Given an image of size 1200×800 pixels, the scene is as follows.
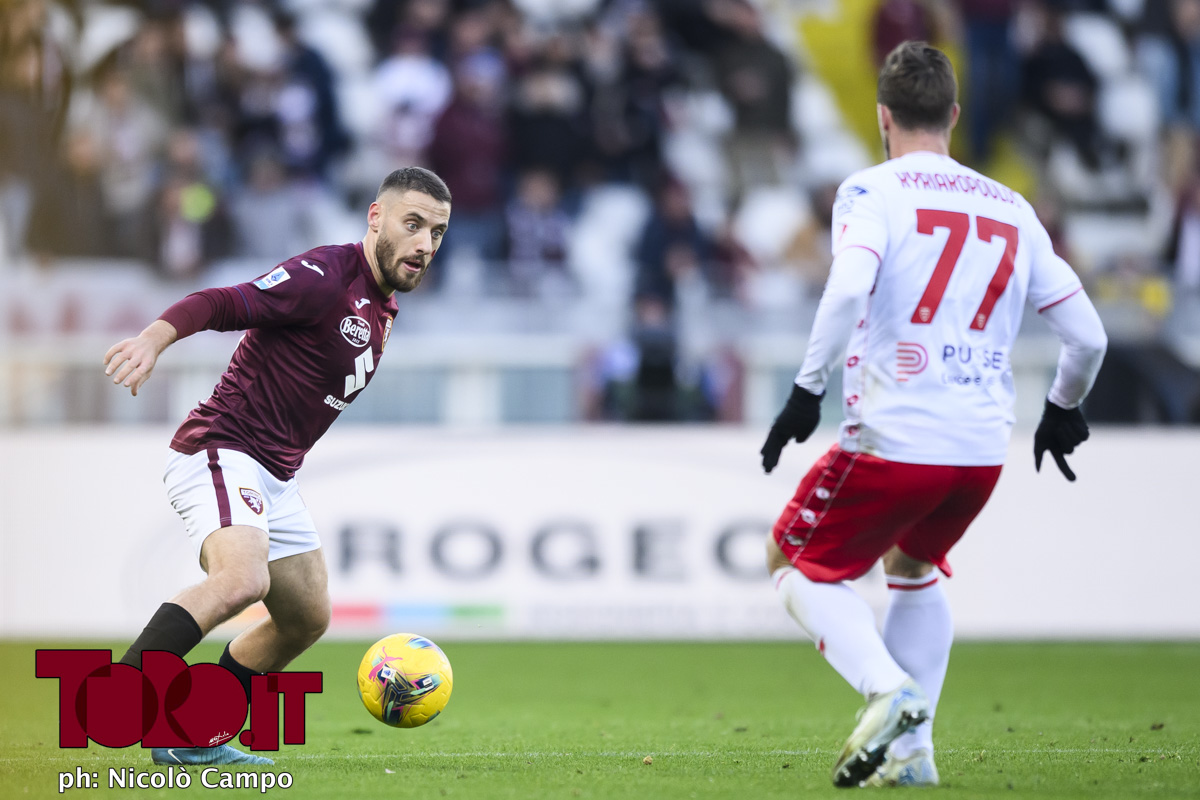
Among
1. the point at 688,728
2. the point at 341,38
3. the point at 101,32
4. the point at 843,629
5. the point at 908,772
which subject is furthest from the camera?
the point at 341,38

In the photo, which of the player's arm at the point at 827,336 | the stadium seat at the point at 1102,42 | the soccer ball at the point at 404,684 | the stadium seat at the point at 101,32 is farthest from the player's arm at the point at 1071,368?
the stadium seat at the point at 1102,42

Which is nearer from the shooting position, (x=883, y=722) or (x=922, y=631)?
(x=883, y=722)

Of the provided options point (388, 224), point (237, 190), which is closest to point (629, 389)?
point (237, 190)

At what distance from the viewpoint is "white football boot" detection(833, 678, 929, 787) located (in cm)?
450

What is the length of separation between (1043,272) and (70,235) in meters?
10.7

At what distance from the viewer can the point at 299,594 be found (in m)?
5.59

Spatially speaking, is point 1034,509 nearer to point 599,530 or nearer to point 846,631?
point 599,530

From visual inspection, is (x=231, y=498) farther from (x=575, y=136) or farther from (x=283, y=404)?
(x=575, y=136)

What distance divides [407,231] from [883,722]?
253 centimetres

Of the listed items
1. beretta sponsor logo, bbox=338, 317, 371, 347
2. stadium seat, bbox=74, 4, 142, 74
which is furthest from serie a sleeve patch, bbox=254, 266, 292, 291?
stadium seat, bbox=74, 4, 142, 74

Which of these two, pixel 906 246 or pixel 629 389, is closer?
pixel 906 246

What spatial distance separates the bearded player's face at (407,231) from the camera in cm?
556

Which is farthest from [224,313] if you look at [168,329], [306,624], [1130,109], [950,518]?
[1130,109]

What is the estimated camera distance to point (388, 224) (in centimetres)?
557
